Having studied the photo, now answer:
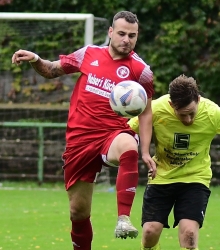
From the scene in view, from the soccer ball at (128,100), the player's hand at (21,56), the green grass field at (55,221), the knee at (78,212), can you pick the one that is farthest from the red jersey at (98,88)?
the green grass field at (55,221)

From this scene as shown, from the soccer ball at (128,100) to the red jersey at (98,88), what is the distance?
9.8 inches

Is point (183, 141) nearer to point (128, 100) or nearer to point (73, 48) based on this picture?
point (128, 100)

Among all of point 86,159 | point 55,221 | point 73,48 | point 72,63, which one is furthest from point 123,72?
point 73,48

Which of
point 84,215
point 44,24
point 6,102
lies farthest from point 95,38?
point 84,215

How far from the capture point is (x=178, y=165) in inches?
295

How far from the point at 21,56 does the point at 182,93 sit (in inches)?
56.6

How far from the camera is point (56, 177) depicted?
17.0m

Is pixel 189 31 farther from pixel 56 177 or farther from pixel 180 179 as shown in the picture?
pixel 180 179

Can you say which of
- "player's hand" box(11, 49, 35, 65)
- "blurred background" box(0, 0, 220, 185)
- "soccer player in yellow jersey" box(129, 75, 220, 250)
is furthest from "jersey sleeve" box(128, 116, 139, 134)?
"blurred background" box(0, 0, 220, 185)

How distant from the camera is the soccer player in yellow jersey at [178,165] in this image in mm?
7406

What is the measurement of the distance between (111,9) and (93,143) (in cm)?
1139

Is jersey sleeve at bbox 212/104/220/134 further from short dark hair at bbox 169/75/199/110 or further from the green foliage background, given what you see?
the green foliage background

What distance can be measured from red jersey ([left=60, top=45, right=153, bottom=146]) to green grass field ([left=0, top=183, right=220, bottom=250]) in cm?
231

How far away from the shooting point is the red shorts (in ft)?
24.1
